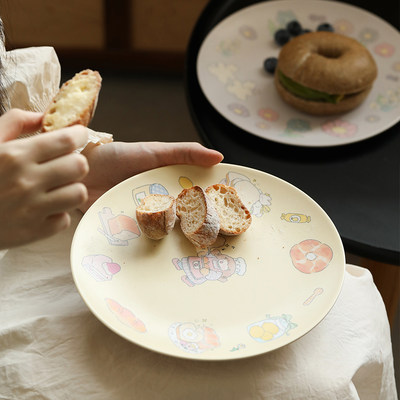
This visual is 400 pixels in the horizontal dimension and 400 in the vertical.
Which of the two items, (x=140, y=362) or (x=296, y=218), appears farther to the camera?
(x=296, y=218)

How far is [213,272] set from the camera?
1067mm

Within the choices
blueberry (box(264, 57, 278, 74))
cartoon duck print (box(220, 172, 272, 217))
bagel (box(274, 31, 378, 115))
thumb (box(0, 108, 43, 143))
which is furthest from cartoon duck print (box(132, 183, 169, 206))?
blueberry (box(264, 57, 278, 74))

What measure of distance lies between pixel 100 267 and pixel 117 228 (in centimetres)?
10

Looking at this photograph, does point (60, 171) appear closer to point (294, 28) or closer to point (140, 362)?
point (140, 362)

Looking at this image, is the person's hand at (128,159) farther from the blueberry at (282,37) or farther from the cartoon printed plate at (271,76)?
the blueberry at (282,37)

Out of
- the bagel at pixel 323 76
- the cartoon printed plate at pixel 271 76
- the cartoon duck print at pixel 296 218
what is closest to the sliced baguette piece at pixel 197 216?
the cartoon duck print at pixel 296 218

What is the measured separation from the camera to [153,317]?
3.22 ft

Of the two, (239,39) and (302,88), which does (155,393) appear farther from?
(239,39)

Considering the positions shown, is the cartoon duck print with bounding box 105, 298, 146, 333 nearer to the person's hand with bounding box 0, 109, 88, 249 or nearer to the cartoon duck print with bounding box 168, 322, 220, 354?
the cartoon duck print with bounding box 168, 322, 220, 354

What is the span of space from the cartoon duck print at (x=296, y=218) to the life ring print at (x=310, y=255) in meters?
0.05

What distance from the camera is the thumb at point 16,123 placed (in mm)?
963

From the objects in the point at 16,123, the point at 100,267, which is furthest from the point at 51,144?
the point at 100,267

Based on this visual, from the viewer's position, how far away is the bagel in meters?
1.57

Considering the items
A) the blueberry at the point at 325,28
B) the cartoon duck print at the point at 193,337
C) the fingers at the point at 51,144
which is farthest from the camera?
the blueberry at the point at 325,28
